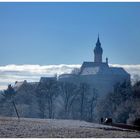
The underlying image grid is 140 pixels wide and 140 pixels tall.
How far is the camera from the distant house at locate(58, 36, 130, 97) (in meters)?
59.0

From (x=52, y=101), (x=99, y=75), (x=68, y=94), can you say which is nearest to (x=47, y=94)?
(x=52, y=101)

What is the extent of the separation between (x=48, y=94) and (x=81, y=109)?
4202mm

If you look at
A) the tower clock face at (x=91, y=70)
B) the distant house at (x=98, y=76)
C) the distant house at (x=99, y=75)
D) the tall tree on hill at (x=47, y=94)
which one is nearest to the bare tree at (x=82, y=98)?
the tall tree on hill at (x=47, y=94)

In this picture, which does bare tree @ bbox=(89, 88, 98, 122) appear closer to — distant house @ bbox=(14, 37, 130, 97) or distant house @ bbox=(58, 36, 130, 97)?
distant house @ bbox=(14, 37, 130, 97)

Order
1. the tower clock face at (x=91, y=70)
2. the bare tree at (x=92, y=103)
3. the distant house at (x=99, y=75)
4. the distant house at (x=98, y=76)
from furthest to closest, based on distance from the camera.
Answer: the tower clock face at (x=91, y=70)
the distant house at (x=99, y=75)
the distant house at (x=98, y=76)
the bare tree at (x=92, y=103)

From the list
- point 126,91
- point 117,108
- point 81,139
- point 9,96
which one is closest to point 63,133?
point 81,139

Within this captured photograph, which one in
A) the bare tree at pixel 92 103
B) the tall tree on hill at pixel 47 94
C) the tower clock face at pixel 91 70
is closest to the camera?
the tall tree on hill at pixel 47 94

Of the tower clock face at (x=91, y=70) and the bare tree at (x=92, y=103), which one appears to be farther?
the tower clock face at (x=91, y=70)

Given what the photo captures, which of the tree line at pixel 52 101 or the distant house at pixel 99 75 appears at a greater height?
the distant house at pixel 99 75

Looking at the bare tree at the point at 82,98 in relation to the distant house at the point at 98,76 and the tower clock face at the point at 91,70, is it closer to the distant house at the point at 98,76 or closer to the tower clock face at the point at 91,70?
the distant house at the point at 98,76

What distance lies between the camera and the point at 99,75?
74625 millimetres

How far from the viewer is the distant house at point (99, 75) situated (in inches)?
2324

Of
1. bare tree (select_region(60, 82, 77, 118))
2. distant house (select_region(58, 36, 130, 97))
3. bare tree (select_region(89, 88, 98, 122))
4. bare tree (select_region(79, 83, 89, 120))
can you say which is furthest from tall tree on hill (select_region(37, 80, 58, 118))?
distant house (select_region(58, 36, 130, 97))

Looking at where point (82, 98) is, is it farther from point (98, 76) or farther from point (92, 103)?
point (98, 76)
